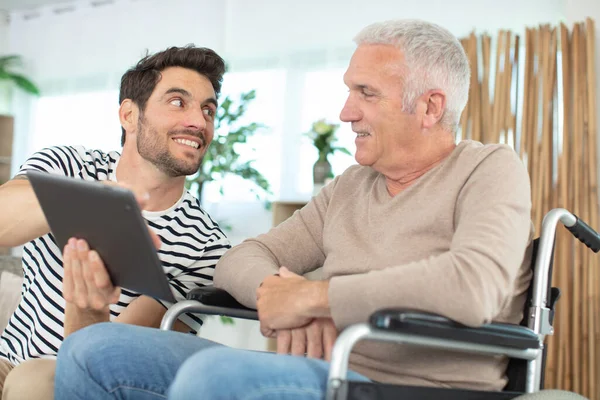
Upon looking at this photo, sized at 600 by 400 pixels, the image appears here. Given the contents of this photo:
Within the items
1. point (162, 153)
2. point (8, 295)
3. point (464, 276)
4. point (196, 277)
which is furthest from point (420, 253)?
point (8, 295)

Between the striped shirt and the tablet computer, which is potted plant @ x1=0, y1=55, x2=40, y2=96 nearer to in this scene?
the striped shirt

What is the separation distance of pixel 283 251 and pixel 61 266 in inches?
22.0

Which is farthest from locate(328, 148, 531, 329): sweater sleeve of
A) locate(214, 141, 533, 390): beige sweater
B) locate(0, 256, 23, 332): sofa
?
locate(0, 256, 23, 332): sofa

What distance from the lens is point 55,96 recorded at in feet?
23.5

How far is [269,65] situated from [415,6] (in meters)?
1.26

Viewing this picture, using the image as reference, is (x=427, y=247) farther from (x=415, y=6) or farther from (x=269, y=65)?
(x=269, y=65)

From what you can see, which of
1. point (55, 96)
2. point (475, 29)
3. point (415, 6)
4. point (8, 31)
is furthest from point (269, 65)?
point (8, 31)

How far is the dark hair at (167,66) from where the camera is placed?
2.00 metres

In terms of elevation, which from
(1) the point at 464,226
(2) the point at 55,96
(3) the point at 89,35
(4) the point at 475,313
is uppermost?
(3) the point at 89,35

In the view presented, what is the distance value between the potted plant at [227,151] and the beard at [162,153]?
332 cm

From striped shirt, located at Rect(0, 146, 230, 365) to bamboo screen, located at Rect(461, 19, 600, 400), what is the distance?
2.57 meters

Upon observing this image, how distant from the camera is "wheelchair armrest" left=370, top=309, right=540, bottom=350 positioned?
109cm

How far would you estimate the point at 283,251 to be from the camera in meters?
1.74

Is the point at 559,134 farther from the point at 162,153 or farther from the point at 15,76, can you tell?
the point at 15,76
